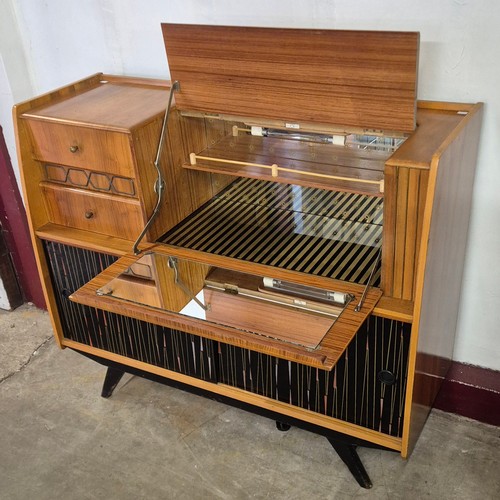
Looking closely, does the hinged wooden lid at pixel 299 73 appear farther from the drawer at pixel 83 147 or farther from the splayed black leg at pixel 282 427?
the splayed black leg at pixel 282 427

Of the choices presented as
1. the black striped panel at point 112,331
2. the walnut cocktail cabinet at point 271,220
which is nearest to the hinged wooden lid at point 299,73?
the walnut cocktail cabinet at point 271,220

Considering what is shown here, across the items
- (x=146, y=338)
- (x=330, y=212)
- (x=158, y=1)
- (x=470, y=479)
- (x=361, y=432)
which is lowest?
(x=470, y=479)

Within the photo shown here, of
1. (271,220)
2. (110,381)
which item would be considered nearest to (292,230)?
(271,220)

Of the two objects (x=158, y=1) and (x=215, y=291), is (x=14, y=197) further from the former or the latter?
(x=215, y=291)

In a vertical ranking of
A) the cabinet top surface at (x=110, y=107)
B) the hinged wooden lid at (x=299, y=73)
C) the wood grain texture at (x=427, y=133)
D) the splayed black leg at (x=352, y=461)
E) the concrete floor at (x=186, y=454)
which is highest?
the hinged wooden lid at (x=299, y=73)

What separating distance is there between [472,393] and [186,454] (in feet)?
3.06

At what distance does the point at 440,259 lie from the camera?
5.04ft

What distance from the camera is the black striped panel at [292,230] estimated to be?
1.69 meters

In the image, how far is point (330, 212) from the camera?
1.83 meters

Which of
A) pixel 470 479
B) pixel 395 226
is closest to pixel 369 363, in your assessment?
pixel 395 226

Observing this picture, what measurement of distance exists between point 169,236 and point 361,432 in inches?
29.9

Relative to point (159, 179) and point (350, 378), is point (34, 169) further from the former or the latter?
point (350, 378)

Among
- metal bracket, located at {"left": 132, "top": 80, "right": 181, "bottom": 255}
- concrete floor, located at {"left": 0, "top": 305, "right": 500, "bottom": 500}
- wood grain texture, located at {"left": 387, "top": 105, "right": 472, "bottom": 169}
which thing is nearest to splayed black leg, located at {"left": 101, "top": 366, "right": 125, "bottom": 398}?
concrete floor, located at {"left": 0, "top": 305, "right": 500, "bottom": 500}

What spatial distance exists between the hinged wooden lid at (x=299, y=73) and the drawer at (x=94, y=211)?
1.13 feet
